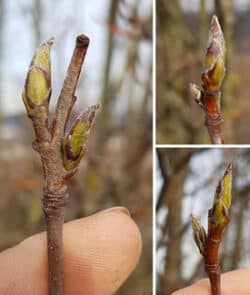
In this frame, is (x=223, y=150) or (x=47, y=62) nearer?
Answer: (x=47, y=62)

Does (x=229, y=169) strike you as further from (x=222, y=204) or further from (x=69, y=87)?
(x=69, y=87)

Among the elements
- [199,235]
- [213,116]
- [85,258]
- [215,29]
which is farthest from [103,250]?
[215,29]

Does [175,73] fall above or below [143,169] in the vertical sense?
above

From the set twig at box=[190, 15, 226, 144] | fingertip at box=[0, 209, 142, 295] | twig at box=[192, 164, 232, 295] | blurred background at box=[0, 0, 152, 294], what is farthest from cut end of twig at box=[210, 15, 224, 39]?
fingertip at box=[0, 209, 142, 295]

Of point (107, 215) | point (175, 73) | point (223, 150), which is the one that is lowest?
point (107, 215)

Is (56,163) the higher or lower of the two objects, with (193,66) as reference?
lower

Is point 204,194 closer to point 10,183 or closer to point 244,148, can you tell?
point 244,148

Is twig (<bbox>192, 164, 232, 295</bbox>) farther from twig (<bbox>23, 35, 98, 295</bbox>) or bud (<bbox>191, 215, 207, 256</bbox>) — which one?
twig (<bbox>23, 35, 98, 295</bbox>)

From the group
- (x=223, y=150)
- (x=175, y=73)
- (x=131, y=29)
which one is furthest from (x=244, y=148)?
(x=131, y=29)
